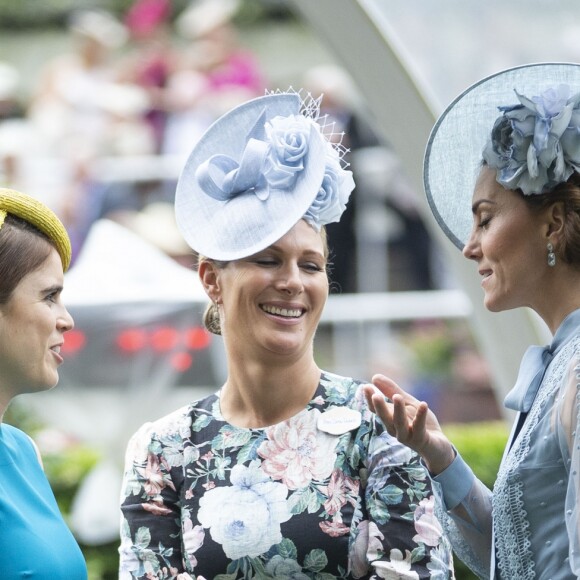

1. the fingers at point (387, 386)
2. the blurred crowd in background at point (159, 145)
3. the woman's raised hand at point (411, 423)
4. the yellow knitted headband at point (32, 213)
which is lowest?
the woman's raised hand at point (411, 423)

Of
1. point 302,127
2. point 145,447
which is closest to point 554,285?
point 302,127

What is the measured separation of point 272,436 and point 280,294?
0.34 meters

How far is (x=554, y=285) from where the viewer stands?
2.70 meters

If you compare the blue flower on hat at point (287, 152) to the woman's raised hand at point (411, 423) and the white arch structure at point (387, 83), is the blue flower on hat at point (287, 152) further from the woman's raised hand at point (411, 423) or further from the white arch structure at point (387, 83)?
the white arch structure at point (387, 83)

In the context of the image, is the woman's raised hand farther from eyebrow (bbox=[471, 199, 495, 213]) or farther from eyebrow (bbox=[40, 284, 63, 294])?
eyebrow (bbox=[40, 284, 63, 294])

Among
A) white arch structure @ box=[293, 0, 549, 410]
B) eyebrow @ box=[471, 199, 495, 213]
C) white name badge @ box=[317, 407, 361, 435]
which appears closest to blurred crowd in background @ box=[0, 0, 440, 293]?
white arch structure @ box=[293, 0, 549, 410]

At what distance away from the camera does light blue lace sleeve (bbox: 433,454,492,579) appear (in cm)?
279

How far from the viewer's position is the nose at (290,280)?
2.98 m

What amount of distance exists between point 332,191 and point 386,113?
4.41ft

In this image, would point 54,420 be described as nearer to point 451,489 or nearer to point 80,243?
point 80,243

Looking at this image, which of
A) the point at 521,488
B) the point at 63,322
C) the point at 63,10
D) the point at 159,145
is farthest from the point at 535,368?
the point at 63,10

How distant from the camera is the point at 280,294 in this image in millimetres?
2996

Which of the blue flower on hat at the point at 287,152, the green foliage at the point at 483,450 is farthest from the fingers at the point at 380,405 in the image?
the green foliage at the point at 483,450

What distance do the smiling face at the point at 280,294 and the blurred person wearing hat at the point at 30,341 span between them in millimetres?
430
